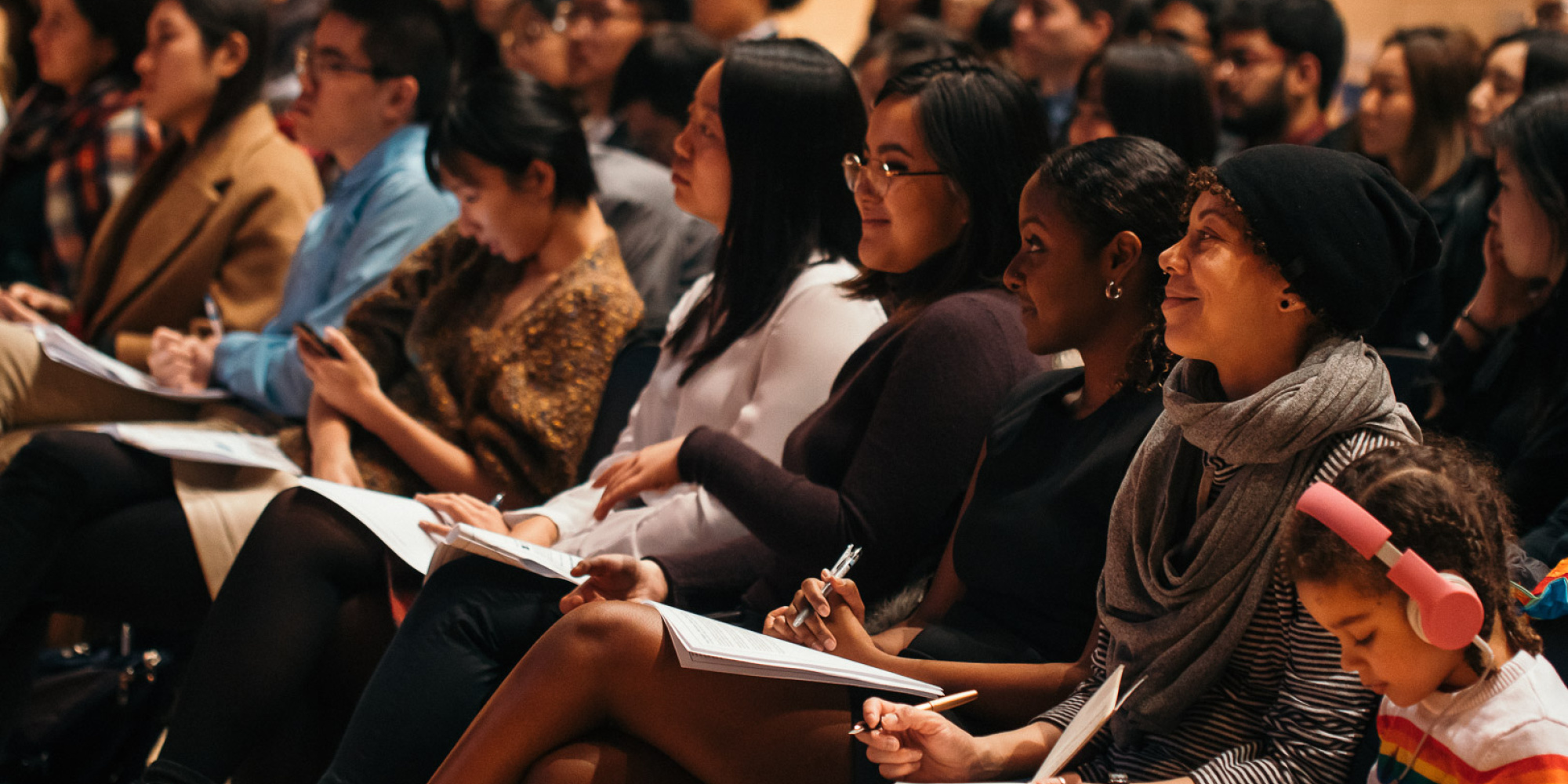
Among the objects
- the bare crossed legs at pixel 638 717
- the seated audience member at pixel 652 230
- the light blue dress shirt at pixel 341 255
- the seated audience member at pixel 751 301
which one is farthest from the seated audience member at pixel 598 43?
the bare crossed legs at pixel 638 717

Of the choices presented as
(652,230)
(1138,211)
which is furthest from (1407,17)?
(1138,211)

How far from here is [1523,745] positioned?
1.06 metres

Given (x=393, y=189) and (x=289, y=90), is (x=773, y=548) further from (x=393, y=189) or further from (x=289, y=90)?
(x=289, y=90)

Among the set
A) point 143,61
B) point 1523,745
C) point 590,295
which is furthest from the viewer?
point 143,61

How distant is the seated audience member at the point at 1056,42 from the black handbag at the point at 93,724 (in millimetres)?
2750

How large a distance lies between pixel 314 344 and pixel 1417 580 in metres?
1.93

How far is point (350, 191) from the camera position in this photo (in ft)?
9.53

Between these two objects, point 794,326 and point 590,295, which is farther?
point 590,295

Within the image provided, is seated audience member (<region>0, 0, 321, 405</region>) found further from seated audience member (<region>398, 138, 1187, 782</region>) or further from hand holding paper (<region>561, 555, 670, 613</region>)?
seated audience member (<region>398, 138, 1187, 782</region>)

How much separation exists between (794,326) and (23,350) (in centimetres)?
154

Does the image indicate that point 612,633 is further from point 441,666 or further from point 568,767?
point 441,666

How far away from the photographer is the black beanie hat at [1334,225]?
1.24m

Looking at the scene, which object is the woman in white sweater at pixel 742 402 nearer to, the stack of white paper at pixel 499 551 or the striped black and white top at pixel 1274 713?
the stack of white paper at pixel 499 551

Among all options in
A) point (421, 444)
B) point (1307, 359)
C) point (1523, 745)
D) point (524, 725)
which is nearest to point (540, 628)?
point (524, 725)
